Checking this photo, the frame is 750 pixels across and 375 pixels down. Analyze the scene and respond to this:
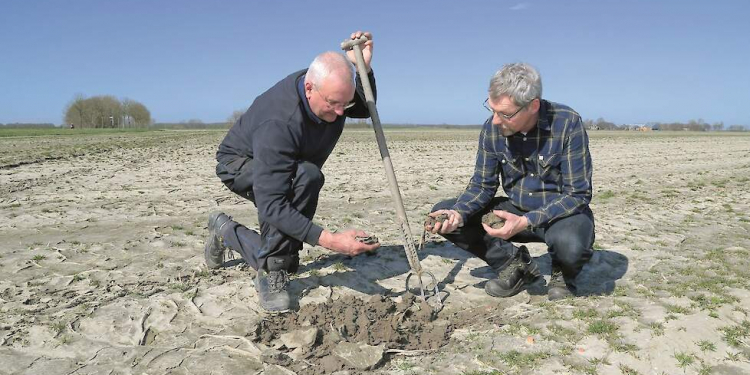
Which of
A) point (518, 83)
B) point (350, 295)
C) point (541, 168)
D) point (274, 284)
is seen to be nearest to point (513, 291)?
point (541, 168)

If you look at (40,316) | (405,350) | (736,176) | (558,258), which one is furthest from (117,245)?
(736,176)

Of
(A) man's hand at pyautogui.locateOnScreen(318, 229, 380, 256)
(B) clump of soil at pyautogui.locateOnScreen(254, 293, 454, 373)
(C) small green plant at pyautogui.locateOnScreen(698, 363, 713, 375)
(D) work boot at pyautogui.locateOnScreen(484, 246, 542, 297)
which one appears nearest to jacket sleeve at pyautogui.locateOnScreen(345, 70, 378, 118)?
(A) man's hand at pyautogui.locateOnScreen(318, 229, 380, 256)

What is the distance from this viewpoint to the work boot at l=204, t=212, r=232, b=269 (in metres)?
4.77

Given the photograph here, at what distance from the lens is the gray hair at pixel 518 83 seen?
3.69 m

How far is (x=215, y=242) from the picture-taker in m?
4.86

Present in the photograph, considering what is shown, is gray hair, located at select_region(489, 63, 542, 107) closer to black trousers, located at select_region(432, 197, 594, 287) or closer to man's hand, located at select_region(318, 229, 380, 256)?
black trousers, located at select_region(432, 197, 594, 287)

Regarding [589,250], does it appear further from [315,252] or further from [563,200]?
[315,252]

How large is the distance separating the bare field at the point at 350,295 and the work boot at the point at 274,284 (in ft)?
0.38

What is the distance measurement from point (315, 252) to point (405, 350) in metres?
2.25

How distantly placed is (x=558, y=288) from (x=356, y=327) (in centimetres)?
169

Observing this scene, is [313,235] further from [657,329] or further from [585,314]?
[657,329]

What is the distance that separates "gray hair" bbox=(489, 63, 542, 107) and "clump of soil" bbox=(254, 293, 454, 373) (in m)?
1.65

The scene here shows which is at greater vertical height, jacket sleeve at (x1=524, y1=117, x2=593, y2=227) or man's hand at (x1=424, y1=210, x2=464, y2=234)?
jacket sleeve at (x1=524, y1=117, x2=593, y2=227)

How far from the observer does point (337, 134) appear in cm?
441
